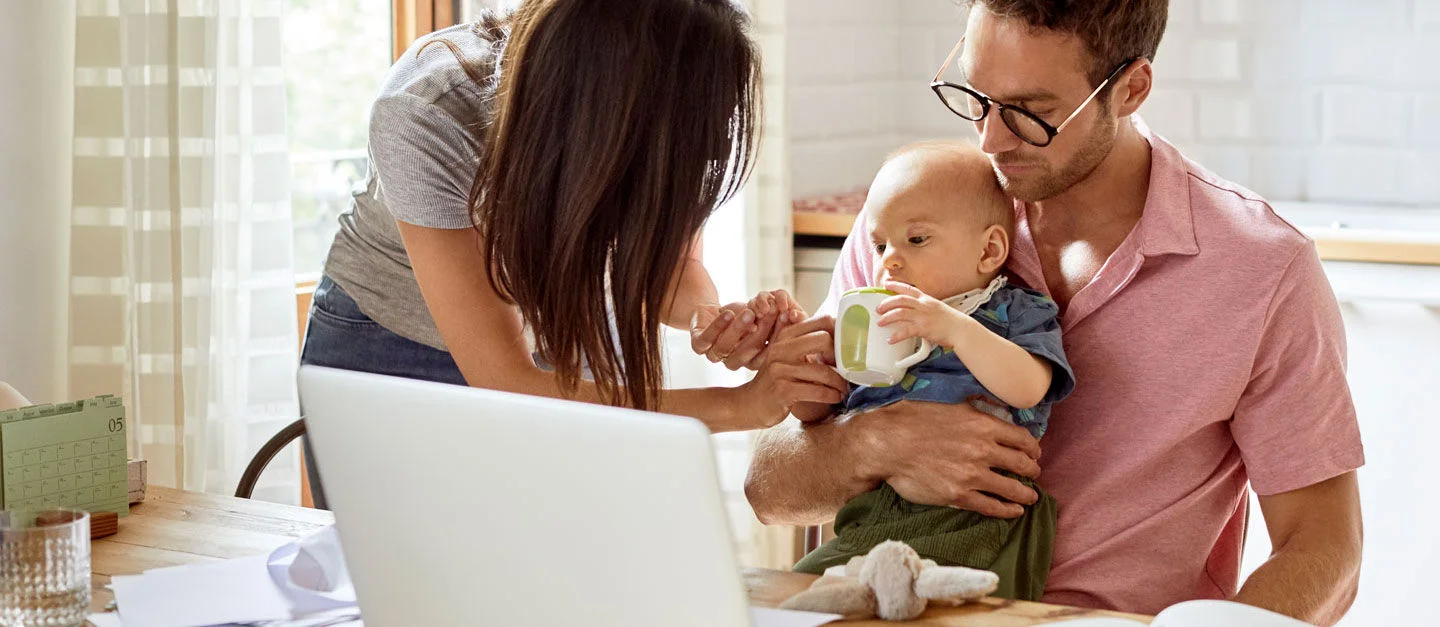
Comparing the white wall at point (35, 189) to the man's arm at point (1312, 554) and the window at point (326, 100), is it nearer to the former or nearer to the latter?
the window at point (326, 100)

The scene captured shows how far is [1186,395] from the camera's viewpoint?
1696 millimetres

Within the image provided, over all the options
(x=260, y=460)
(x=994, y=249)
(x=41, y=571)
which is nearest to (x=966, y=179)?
(x=994, y=249)

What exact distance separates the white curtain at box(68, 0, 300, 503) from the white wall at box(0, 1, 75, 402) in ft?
0.12

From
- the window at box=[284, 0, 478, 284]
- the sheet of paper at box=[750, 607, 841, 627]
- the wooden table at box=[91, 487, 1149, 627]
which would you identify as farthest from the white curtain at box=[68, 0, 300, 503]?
the sheet of paper at box=[750, 607, 841, 627]

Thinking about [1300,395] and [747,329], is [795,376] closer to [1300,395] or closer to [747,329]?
[747,329]

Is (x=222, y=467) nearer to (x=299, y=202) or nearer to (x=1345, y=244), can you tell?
(x=299, y=202)

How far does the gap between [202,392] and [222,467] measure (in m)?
0.14

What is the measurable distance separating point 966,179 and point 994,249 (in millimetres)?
91

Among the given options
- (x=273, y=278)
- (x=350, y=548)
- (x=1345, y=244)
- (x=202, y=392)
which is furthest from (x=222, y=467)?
(x=1345, y=244)

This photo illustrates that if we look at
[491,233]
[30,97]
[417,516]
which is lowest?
[417,516]

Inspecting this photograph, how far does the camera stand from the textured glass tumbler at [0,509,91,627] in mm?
1292

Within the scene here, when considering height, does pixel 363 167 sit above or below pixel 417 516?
above

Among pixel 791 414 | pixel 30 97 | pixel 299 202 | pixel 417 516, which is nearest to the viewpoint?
pixel 417 516

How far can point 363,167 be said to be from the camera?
3416mm
